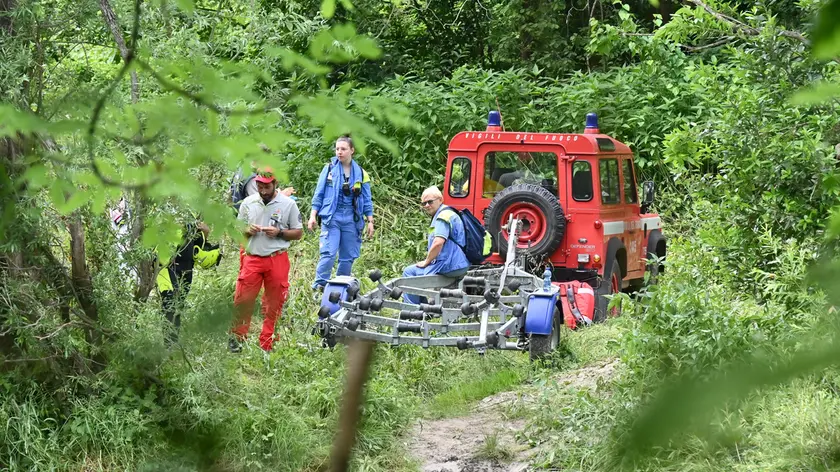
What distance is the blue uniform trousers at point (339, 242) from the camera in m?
10.3

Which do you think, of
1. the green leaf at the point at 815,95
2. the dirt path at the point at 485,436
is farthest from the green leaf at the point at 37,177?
the dirt path at the point at 485,436

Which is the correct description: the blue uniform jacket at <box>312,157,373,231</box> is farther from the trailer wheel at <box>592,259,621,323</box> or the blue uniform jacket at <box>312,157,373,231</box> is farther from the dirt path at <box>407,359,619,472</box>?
the dirt path at <box>407,359,619,472</box>

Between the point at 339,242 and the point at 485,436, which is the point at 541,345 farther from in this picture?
the point at 339,242

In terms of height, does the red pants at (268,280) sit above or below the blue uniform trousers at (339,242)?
below

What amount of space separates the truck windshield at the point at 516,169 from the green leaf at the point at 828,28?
974cm

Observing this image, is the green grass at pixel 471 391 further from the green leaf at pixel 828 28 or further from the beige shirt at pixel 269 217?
the green leaf at pixel 828 28

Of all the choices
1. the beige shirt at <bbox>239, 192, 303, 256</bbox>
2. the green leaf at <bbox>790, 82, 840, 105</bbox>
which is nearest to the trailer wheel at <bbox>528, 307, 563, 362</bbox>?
the beige shirt at <bbox>239, 192, 303, 256</bbox>

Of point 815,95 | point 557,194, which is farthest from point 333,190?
point 815,95

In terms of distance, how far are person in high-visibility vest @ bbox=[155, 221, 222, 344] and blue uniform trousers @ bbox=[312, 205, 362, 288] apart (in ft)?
6.01

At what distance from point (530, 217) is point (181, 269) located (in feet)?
10.8

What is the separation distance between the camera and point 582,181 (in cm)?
1020

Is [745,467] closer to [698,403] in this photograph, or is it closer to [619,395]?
[619,395]

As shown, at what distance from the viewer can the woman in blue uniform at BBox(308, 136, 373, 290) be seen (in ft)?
33.7

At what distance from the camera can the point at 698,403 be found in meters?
0.62
